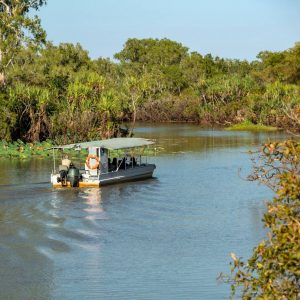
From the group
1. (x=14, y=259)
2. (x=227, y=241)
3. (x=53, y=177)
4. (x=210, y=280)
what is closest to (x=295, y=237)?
(x=210, y=280)

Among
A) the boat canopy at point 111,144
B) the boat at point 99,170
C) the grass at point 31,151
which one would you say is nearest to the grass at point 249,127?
the grass at point 31,151

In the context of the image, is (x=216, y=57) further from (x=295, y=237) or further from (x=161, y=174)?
(x=295, y=237)

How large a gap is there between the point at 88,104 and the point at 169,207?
28781mm

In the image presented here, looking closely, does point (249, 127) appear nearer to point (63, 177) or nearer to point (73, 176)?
point (73, 176)

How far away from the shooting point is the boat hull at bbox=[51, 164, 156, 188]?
3653 centimetres

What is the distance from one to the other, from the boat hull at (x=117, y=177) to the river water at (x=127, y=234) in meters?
0.40

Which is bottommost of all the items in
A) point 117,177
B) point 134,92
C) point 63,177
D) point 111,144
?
point 117,177

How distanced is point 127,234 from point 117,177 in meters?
12.0

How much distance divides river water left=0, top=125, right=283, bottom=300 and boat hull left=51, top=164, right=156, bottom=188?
0.40 metres

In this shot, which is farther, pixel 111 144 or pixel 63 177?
pixel 111 144

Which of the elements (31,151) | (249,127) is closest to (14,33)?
(31,151)

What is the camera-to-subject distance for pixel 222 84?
100 metres

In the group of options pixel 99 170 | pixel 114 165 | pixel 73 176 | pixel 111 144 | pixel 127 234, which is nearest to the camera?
pixel 127 234

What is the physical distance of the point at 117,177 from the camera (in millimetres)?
38000
